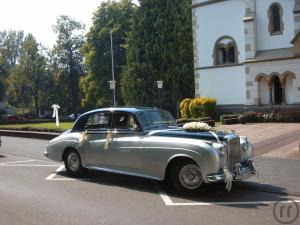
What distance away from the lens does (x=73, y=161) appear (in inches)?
445

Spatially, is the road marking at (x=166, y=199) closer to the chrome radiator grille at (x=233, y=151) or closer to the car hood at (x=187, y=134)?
the car hood at (x=187, y=134)

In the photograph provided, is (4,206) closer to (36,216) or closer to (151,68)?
(36,216)

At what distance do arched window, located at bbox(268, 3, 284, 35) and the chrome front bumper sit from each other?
22725mm

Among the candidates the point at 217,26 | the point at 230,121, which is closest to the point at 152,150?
the point at 230,121

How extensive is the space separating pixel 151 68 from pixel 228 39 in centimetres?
1181

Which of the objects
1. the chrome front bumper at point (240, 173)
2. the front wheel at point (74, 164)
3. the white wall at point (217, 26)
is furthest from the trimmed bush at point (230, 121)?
the chrome front bumper at point (240, 173)

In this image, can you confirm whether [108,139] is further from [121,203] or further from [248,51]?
[248,51]

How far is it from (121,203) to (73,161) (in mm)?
3367

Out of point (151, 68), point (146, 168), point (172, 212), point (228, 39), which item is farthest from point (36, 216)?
point (151, 68)

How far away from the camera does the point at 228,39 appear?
32.8 m

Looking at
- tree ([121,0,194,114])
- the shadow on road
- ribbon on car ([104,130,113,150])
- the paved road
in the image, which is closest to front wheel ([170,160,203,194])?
the shadow on road

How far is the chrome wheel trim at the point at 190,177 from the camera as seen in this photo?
28.5ft

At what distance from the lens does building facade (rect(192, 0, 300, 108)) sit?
29719 millimetres

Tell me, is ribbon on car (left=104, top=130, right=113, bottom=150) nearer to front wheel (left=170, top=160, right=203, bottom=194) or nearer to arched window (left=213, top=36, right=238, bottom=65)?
front wheel (left=170, top=160, right=203, bottom=194)
